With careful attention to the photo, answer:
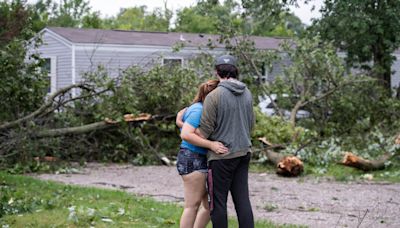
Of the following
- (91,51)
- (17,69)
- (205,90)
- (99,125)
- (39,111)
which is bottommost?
(99,125)

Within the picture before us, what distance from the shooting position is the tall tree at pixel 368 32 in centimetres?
1697

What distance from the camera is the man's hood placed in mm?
4676

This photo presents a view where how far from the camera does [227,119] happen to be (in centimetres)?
464

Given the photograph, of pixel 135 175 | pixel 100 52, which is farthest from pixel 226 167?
pixel 100 52

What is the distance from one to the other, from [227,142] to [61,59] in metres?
16.8

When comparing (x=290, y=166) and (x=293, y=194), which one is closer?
(x=293, y=194)

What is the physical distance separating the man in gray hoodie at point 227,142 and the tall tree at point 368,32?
11646 mm

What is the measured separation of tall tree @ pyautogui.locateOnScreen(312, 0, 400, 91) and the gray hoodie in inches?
458

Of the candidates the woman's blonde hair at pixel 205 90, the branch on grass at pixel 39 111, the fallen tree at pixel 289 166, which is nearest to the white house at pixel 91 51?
the branch on grass at pixel 39 111

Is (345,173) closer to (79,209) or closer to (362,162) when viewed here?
(362,162)

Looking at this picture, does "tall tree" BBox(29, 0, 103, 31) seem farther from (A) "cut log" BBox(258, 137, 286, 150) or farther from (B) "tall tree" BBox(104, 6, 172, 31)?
(A) "cut log" BBox(258, 137, 286, 150)

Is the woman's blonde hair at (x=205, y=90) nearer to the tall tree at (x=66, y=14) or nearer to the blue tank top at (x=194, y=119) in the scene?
the blue tank top at (x=194, y=119)

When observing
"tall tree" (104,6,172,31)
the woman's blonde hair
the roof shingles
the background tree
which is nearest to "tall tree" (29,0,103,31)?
"tall tree" (104,6,172,31)

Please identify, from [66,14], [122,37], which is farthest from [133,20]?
[122,37]
